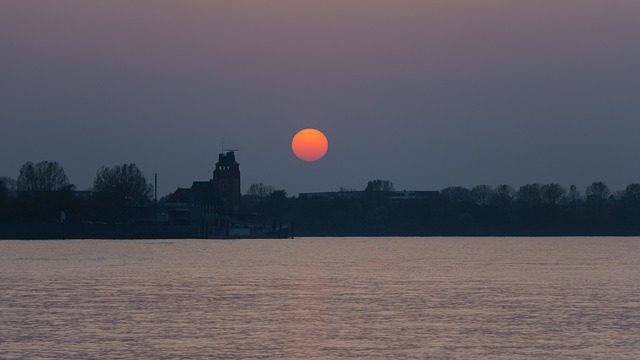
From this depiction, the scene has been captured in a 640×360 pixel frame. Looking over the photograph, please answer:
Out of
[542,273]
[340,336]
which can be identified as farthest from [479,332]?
[542,273]

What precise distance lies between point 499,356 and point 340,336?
26.7 ft

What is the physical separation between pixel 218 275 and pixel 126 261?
1325 inches

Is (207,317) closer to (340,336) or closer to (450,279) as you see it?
(340,336)

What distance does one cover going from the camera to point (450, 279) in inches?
3489

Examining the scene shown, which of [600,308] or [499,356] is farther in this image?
[600,308]

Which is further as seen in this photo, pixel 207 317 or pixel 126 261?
pixel 126 261

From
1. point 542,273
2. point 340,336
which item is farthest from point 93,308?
point 542,273

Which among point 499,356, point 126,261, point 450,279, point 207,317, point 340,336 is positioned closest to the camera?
point 499,356

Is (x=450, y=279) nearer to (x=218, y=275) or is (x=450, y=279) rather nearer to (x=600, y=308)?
(x=218, y=275)

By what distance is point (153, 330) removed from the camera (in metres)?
49.1

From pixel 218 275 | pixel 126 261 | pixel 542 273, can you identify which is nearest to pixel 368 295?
pixel 218 275

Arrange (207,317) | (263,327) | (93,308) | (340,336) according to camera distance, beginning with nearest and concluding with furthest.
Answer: (340,336)
(263,327)
(207,317)
(93,308)

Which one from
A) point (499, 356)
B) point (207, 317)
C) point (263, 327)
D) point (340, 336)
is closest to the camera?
point (499, 356)

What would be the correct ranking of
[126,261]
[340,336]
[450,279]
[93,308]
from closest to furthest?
[340,336] → [93,308] → [450,279] → [126,261]
